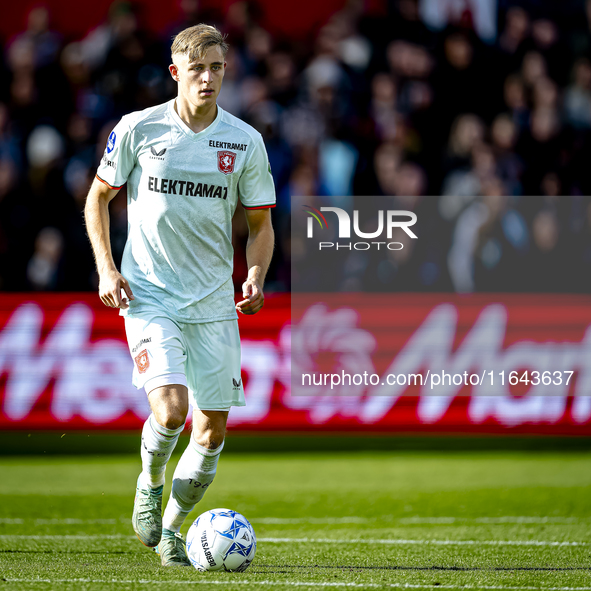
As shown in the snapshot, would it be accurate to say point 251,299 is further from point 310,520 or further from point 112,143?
point 310,520

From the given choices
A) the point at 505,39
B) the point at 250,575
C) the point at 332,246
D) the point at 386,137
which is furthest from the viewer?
the point at 505,39

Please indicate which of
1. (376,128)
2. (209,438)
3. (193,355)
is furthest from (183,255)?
(376,128)

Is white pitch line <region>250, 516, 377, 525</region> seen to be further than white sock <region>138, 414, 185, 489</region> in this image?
Yes

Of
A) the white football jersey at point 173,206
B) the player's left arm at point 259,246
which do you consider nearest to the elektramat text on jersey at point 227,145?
the white football jersey at point 173,206

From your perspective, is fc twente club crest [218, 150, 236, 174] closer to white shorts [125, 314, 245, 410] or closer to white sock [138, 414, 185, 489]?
white shorts [125, 314, 245, 410]

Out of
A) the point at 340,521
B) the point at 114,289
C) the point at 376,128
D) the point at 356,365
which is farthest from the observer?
the point at 376,128

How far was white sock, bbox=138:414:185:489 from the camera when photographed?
4844mm

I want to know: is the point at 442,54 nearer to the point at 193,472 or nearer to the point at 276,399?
the point at 276,399

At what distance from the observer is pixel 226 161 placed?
5.09 m

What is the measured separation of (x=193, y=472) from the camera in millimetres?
5070

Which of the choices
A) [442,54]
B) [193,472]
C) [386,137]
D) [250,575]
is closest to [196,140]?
[193,472]

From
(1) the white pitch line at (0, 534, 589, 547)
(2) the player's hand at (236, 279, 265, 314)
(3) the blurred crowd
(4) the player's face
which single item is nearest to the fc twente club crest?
(4) the player's face

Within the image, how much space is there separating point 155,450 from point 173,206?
1232mm

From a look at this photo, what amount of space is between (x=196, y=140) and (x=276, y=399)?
507 centimetres
